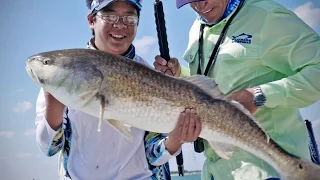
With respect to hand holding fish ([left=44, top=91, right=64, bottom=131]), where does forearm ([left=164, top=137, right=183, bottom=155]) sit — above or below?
below

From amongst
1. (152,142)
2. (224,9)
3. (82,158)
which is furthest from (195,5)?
(82,158)

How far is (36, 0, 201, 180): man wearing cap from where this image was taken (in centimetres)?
460

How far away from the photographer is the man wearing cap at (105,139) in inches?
181

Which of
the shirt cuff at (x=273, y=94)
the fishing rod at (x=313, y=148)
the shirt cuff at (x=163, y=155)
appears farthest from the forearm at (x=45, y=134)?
the fishing rod at (x=313, y=148)

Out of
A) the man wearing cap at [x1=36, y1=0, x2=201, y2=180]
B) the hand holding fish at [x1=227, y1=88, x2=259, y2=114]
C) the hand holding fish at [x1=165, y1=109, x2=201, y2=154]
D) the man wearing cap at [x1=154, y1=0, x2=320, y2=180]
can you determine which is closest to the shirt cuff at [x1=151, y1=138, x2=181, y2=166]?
the man wearing cap at [x1=36, y1=0, x2=201, y2=180]

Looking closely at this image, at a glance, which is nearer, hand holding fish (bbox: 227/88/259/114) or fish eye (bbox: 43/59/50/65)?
fish eye (bbox: 43/59/50/65)

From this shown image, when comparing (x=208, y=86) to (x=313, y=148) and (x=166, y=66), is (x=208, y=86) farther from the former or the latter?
(x=313, y=148)

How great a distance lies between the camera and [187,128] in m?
4.11

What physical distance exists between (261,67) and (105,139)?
70.5 inches

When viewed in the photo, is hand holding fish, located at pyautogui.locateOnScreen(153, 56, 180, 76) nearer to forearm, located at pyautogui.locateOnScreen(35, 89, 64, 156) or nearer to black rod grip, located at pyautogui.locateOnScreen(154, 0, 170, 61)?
black rod grip, located at pyautogui.locateOnScreen(154, 0, 170, 61)

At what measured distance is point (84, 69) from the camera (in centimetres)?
387

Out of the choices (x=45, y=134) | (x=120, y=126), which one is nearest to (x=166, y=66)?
(x=120, y=126)

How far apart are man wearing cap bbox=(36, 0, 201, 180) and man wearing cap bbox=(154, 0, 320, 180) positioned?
52 cm

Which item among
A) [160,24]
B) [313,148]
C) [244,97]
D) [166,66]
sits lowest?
[313,148]
